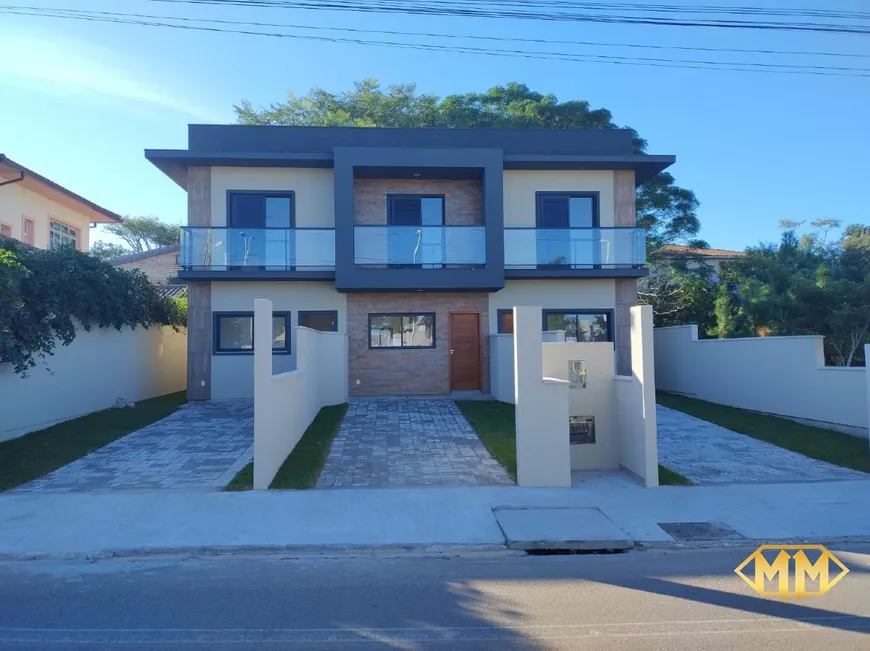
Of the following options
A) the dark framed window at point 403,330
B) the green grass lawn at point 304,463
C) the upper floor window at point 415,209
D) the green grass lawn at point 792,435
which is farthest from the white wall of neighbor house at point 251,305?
the green grass lawn at point 792,435

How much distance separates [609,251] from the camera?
54.7ft

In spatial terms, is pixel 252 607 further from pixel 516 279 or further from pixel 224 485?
pixel 516 279

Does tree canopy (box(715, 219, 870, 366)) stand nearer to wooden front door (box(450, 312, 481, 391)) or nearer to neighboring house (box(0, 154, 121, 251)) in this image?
wooden front door (box(450, 312, 481, 391))

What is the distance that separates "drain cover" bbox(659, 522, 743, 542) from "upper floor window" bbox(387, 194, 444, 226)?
12000mm

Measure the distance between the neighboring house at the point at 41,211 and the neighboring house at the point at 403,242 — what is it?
16.0 ft

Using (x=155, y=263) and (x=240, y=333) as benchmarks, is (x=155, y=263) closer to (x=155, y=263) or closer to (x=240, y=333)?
(x=155, y=263)

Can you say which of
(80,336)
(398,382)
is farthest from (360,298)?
(80,336)

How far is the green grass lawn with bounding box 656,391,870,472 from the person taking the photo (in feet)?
32.0

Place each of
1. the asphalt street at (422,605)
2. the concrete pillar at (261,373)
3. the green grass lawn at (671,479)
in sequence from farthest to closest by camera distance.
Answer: the green grass lawn at (671,479), the concrete pillar at (261,373), the asphalt street at (422,605)

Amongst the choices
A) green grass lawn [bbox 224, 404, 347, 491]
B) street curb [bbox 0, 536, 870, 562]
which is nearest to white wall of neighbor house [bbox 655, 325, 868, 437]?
street curb [bbox 0, 536, 870, 562]

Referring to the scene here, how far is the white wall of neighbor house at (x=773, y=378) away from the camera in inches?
453

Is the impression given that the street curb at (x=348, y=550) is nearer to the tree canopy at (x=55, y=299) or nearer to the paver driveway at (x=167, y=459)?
the paver driveway at (x=167, y=459)

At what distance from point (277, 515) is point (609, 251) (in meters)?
12.3

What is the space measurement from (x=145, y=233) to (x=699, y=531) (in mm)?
48941
